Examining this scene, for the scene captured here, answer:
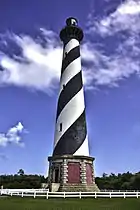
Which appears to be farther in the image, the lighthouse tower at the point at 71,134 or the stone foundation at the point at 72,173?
the lighthouse tower at the point at 71,134

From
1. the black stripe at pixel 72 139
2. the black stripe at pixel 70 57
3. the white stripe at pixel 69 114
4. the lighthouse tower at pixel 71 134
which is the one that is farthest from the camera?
the black stripe at pixel 70 57

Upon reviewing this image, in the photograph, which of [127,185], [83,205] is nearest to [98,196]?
[83,205]

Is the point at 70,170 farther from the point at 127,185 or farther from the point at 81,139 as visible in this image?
the point at 127,185

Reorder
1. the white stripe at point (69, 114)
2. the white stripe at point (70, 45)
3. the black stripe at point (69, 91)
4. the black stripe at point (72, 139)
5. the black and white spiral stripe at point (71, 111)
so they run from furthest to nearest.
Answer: the white stripe at point (70, 45) < the black stripe at point (69, 91) < the white stripe at point (69, 114) < the black and white spiral stripe at point (71, 111) < the black stripe at point (72, 139)

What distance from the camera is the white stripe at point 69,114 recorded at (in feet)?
91.0

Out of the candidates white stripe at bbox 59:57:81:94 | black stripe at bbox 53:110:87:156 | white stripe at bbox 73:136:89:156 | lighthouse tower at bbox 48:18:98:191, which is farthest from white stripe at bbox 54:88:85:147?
white stripe at bbox 73:136:89:156

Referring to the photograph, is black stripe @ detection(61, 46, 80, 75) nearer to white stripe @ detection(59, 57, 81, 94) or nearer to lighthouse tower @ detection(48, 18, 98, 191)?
lighthouse tower @ detection(48, 18, 98, 191)

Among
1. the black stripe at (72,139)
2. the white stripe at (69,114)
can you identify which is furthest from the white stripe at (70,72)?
the black stripe at (72,139)

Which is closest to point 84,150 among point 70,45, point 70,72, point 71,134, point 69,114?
point 71,134

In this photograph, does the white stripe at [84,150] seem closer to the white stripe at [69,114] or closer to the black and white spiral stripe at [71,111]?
the black and white spiral stripe at [71,111]

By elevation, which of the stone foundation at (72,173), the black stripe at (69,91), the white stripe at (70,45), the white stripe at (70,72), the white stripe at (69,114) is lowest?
the stone foundation at (72,173)

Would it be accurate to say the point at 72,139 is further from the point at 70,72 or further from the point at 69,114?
the point at 70,72

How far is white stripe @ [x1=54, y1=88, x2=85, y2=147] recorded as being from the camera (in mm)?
27750

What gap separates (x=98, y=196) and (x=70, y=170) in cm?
585
